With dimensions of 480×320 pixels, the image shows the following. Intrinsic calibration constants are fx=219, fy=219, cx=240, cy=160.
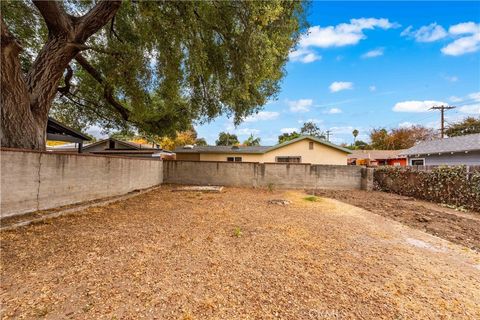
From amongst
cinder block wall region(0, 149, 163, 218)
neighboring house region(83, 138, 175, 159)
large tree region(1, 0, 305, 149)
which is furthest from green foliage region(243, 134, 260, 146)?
cinder block wall region(0, 149, 163, 218)

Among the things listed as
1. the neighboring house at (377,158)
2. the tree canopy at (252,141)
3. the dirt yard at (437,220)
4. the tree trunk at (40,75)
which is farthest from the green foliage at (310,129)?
the tree trunk at (40,75)

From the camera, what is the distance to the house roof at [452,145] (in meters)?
12.4

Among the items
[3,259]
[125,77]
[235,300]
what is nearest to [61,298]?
[3,259]

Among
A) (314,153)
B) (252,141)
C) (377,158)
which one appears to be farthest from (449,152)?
(252,141)

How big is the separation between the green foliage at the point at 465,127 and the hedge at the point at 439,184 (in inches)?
950

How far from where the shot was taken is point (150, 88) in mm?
7293

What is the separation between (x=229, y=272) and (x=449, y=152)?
16.9 metres

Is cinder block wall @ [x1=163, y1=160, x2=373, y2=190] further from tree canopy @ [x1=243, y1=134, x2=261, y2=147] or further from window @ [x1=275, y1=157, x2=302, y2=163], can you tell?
tree canopy @ [x1=243, y1=134, x2=261, y2=147]

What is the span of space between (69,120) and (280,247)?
10.7 meters

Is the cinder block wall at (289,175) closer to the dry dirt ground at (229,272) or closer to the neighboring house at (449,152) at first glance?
the neighboring house at (449,152)

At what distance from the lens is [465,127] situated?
1024 inches

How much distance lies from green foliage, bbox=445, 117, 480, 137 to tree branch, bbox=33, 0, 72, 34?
3595cm

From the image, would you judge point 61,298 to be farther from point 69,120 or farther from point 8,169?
point 69,120

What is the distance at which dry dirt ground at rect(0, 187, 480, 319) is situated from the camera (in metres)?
1.99
